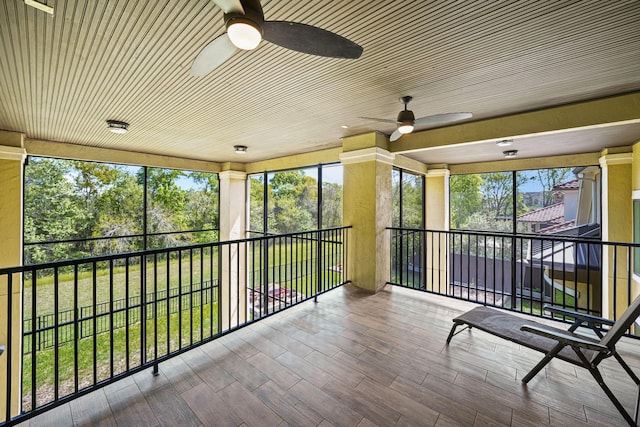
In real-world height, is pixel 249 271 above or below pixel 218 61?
below

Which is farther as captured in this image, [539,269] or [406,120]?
[539,269]

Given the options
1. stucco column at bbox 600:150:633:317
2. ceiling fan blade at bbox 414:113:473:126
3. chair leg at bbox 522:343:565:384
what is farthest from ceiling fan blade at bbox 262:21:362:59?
stucco column at bbox 600:150:633:317

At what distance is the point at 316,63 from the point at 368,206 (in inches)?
97.5

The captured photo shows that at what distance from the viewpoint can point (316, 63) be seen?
219 centimetres

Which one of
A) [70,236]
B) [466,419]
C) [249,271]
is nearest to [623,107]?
[466,419]

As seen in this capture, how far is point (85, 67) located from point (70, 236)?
6.75m

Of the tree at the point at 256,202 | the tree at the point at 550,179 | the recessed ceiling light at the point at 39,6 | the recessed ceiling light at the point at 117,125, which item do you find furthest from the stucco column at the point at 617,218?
the recessed ceiling light at the point at 117,125

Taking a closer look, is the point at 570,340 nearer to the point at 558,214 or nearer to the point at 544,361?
the point at 544,361

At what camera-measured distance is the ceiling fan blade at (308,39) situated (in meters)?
1.35

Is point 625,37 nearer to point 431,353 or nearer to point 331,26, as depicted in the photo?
point 331,26

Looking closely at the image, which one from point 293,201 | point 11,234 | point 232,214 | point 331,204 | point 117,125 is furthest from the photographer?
point 232,214

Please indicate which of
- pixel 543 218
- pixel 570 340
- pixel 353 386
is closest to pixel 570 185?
pixel 543 218

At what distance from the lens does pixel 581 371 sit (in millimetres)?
2105

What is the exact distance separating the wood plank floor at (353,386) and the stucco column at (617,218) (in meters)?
2.68
